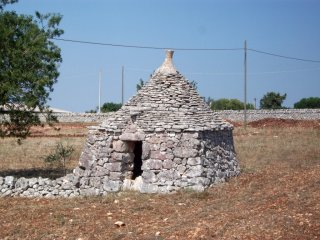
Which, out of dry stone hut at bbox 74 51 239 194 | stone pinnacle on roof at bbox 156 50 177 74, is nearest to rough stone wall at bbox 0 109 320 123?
stone pinnacle on roof at bbox 156 50 177 74

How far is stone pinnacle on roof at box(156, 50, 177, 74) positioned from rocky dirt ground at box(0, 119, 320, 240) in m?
3.98

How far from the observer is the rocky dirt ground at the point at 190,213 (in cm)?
935

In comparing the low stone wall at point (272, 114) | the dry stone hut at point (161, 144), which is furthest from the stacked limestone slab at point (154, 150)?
the low stone wall at point (272, 114)

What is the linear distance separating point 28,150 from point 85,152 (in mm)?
12704

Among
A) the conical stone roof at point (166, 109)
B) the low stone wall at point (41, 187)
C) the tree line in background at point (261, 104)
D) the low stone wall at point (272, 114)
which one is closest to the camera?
the conical stone roof at point (166, 109)

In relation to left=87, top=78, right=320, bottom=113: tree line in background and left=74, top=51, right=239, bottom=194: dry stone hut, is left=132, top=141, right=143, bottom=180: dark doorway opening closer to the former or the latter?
left=74, top=51, right=239, bottom=194: dry stone hut

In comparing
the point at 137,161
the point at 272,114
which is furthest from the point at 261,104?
the point at 137,161

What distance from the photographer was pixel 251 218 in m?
9.90

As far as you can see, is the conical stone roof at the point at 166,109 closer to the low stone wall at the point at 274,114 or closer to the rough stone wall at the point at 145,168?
the rough stone wall at the point at 145,168

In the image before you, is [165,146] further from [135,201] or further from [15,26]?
[15,26]

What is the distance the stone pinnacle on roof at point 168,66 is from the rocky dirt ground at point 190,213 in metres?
3.98

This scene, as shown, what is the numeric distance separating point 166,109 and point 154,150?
4.60 feet

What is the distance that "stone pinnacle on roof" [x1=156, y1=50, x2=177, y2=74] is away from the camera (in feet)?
50.8

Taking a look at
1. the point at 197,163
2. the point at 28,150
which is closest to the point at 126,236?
the point at 197,163
